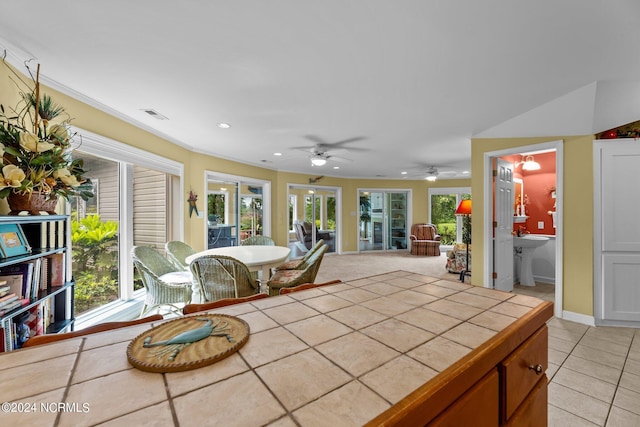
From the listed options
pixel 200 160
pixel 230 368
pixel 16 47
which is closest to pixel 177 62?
pixel 16 47

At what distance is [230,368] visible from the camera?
64cm

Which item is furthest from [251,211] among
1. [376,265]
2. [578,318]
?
[578,318]

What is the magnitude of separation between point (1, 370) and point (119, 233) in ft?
10.8

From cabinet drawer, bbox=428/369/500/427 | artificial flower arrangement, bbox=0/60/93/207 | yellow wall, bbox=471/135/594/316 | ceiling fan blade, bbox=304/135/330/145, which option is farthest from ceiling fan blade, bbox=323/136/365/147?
cabinet drawer, bbox=428/369/500/427

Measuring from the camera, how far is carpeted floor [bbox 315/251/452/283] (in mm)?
5574

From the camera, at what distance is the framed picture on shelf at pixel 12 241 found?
60.9 inches

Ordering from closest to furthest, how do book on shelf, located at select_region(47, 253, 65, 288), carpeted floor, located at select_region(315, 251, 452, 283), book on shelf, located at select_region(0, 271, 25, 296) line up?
book on shelf, located at select_region(0, 271, 25, 296) < book on shelf, located at select_region(47, 253, 65, 288) < carpeted floor, located at select_region(315, 251, 452, 283)

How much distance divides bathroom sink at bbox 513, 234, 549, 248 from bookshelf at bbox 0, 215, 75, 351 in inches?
222

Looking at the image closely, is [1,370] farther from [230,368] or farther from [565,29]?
[565,29]

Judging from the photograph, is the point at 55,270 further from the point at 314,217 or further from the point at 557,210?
the point at 314,217

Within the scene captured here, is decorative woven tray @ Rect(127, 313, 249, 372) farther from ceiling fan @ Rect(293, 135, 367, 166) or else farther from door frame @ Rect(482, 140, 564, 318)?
door frame @ Rect(482, 140, 564, 318)

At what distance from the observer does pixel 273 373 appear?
63cm

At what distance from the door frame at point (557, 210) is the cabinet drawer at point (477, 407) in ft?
10.7

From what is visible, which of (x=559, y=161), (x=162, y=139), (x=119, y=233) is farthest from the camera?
(x=162, y=139)
